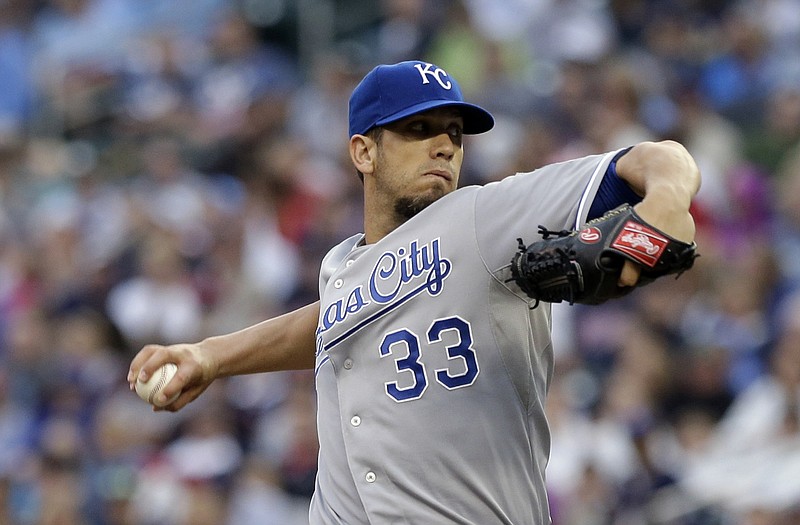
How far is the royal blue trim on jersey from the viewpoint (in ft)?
9.08

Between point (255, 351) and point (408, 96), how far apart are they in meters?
0.92

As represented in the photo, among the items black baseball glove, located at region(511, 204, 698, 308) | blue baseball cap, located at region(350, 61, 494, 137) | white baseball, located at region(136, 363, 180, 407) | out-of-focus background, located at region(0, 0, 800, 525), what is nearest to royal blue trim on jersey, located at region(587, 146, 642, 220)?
black baseball glove, located at region(511, 204, 698, 308)

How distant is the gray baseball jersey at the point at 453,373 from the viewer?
9.84 feet

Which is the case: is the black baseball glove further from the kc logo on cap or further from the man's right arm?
the man's right arm

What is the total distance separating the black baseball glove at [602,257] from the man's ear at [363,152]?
0.86 m

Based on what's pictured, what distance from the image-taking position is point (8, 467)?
8.24 m

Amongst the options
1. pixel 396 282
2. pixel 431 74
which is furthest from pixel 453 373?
pixel 431 74

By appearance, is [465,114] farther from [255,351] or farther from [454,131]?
[255,351]

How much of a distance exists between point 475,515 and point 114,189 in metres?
8.02

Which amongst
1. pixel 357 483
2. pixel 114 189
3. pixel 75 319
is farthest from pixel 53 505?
pixel 357 483

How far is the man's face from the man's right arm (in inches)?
21.4

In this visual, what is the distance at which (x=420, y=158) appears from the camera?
331 cm

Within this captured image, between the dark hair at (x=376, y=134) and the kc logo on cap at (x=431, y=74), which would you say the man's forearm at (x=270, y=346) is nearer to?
the dark hair at (x=376, y=134)

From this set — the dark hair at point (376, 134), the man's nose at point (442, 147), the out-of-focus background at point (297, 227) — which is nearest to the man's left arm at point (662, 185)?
the man's nose at point (442, 147)
